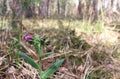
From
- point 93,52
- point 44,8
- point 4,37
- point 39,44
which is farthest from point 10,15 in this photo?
point 44,8

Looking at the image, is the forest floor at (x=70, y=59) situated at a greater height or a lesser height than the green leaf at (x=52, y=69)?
lesser

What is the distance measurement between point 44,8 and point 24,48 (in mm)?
4156

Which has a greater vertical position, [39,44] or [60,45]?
[39,44]

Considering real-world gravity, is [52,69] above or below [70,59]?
above

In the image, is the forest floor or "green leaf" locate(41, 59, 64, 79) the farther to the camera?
the forest floor

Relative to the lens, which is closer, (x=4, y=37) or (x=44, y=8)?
(x=4, y=37)

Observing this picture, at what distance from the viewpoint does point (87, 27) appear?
256 cm

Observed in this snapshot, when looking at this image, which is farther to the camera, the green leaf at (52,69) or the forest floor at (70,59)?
the forest floor at (70,59)

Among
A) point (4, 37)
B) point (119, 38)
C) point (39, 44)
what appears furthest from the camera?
point (119, 38)

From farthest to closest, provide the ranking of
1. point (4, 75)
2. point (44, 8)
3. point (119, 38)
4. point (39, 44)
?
point (44, 8)
point (119, 38)
point (4, 75)
point (39, 44)

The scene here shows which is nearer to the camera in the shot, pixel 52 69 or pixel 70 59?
pixel 52 69

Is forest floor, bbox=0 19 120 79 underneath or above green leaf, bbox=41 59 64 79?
underneath

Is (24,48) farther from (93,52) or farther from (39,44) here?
(39,44)

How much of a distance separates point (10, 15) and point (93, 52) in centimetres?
77
